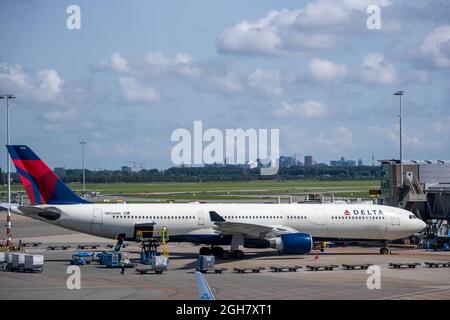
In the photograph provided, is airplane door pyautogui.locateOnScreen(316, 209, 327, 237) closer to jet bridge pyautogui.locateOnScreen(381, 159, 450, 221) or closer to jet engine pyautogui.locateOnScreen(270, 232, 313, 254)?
jet engine pyautogui.locateOnScreen(270, 232, 313, 254)

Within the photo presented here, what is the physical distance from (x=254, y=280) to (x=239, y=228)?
36.8ft

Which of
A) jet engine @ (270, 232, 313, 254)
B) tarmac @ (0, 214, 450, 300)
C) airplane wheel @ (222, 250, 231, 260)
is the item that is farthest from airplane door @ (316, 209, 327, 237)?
airplane wheel @ (222, 250, 231, 260)

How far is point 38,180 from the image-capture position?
191ft

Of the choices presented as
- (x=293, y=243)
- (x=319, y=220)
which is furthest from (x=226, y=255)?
(x=319, y=220)

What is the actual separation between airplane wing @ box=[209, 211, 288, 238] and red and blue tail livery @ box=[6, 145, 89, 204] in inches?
429

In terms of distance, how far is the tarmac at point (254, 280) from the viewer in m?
39.7

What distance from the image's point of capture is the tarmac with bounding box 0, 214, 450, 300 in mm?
39719

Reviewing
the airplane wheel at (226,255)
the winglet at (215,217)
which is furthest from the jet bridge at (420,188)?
the winglet at (215,217)

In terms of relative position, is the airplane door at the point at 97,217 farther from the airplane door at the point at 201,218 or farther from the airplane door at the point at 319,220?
the airplane door at the point at 319,220

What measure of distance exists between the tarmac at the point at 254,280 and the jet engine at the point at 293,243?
952 mm

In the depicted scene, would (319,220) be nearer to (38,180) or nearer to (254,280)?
(254,280)
